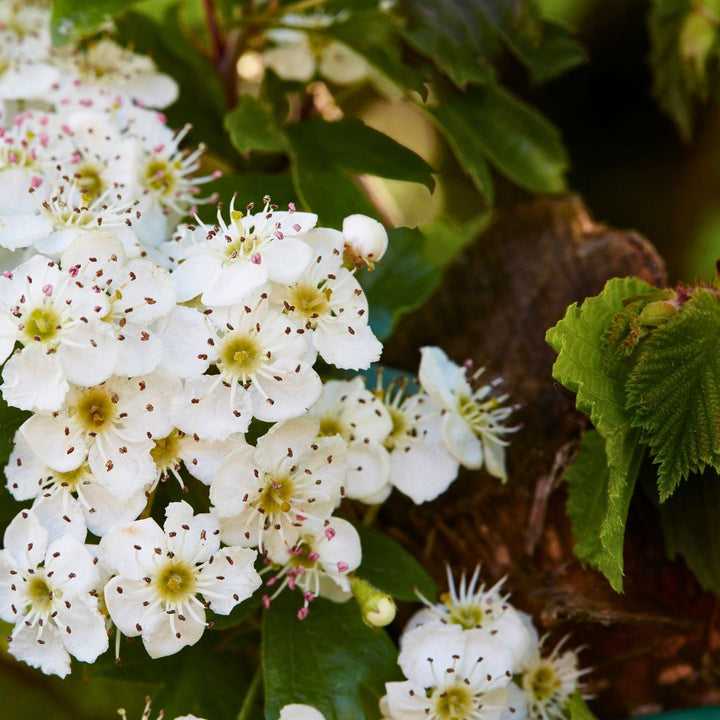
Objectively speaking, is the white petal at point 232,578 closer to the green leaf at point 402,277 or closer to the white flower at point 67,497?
the white flower at point 67,497

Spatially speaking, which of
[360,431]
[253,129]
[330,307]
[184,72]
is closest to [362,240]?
[330,307]

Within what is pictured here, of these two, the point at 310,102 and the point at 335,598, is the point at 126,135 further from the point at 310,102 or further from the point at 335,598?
the point at 335,598

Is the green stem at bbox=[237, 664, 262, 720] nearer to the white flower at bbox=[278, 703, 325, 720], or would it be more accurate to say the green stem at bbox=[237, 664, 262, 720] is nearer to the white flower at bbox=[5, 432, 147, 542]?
the white flower at bbox=[278, 703, 325, 720]

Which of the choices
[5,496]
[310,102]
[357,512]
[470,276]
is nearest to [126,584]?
[5,496]

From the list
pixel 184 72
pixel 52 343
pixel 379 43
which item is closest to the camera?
pixel 52 343

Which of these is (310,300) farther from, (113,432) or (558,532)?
(558,532)

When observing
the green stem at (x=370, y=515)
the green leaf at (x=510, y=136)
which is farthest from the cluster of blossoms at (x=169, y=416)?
the green leaf at (x=510, y=136)

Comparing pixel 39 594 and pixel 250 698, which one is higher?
pixel 39 594
